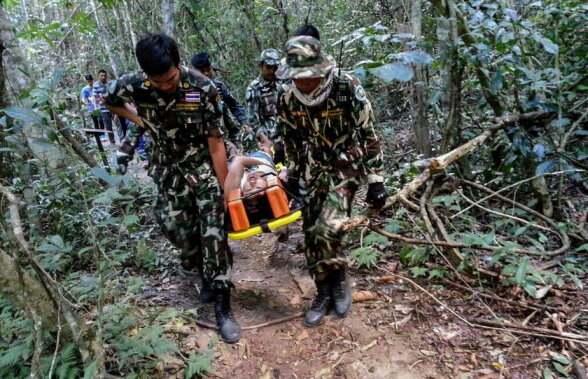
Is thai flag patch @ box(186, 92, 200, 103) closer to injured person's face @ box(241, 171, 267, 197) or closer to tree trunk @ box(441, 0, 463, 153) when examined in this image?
injured person's face @ box(241, 171, 267, 197)

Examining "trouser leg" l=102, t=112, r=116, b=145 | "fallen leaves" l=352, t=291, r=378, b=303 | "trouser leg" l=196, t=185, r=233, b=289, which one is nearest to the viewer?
"trouser leg" l=196, t=185, r=233, b=289

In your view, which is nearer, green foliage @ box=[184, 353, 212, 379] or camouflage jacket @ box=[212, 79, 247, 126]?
green foliage @ box=[184, 353, 212, 379]

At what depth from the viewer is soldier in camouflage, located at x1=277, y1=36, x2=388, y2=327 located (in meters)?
3.23

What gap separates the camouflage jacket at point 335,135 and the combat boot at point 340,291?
0.76 meters

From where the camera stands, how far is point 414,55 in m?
2.58

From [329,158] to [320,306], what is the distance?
1.23 meters

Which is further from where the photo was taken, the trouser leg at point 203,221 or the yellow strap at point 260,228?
the trouser leg at point 203,221

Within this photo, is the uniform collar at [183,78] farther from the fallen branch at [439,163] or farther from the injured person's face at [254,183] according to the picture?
the fallen branch at [439,163]

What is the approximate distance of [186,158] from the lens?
348 cm

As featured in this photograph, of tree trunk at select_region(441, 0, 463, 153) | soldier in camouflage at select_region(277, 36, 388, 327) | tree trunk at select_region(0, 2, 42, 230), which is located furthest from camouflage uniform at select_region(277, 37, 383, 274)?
tree trunk at select_region(0, 2, 42, 230)

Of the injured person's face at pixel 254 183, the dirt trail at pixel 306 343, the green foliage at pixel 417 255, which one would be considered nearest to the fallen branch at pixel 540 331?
the dirt trail at pixel 306 343

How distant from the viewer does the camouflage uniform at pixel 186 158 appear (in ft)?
10.9

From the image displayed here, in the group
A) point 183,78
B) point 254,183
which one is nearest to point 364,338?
point 254,183

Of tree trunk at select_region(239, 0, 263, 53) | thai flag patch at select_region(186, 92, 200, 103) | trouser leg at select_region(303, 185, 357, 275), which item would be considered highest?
tree trunk at select_region(239, 0, 263, 53)
